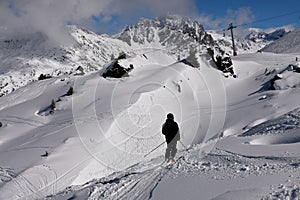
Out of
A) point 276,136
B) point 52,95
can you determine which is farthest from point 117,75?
point 276,136

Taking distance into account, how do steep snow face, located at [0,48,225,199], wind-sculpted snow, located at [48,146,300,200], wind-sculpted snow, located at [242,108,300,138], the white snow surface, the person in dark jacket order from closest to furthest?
wind-sculpted snow, located at [48,146,300,200] < the white snow surface < the person in dark jacket < wind-sculpted snow, located at [242,108,300,138] < steep snow face, located at [0,48,225,199]

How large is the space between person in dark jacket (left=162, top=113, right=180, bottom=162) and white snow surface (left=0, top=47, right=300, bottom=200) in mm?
608

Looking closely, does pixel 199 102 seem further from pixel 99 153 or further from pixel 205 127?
pixel 99 153

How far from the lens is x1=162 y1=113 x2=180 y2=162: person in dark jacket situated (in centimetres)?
1345

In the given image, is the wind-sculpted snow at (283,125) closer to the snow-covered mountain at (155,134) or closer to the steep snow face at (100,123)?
the snow-covered mountain at (155,134)

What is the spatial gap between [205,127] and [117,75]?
51.2 feet

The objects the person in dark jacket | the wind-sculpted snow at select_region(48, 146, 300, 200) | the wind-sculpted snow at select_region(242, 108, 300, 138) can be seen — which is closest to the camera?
the wind-sculpted snow at select_region(48, 146, 300, 200)

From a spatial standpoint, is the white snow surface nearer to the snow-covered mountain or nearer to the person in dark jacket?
the snow-covered mountain

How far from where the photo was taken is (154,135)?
77.1 ft

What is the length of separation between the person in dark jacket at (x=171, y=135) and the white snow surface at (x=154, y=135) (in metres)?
0.61

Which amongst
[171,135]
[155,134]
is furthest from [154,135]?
[171,135]

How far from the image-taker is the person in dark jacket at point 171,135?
1345 cm

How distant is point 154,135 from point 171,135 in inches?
390

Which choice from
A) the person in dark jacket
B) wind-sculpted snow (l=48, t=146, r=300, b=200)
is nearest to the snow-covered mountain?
wind-sculpted snow (l=48, t=146, r=300, b=200)
